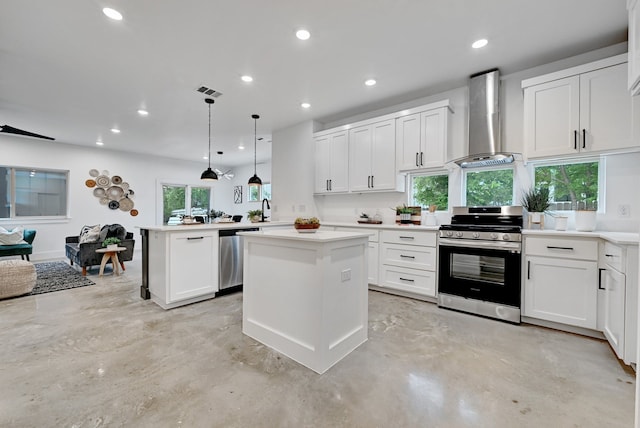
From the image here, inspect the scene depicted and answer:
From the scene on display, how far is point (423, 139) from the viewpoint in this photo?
3.70 meters

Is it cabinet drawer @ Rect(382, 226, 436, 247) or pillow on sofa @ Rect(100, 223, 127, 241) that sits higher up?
cabinet drawer @ Rect(382, 226, 436, 247)

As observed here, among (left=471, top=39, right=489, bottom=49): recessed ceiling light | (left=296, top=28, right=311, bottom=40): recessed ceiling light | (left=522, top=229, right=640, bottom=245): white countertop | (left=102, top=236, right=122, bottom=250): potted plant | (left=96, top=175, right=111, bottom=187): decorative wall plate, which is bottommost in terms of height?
(left=102, top=236, right=122, bottom=250): potted plant

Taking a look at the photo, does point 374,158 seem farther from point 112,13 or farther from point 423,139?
point 112,13

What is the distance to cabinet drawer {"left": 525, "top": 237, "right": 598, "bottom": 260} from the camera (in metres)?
2.44

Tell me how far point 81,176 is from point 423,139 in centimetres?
802

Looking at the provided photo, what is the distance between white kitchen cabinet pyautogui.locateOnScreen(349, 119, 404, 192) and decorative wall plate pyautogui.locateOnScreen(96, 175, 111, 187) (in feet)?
21.8

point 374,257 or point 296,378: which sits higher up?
point 374,257

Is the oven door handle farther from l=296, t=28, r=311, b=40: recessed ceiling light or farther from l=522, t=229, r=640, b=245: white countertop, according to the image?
l=296, t=28, r=311, b=40: recessed ceiling light

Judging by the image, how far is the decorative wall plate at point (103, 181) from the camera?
7.06 meters

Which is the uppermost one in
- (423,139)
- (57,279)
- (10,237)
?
(423,139)

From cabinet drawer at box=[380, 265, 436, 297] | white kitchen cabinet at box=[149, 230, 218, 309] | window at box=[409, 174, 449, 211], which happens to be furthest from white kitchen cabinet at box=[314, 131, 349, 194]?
white kitchen cabinet at box=[149, 230, 218, 309]

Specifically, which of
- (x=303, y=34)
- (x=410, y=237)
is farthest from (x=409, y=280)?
(x=303, y=34)

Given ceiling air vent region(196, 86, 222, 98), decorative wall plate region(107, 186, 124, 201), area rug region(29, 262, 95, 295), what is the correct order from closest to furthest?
1. ceiling air vent region(196, 86, 222, 98)
2. area rug region(29, 262, 95, 295)
3. decorative wall plate region(107, 186, 124, 201)

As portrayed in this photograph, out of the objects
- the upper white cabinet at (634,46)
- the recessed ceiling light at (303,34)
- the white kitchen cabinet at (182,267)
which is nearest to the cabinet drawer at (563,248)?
the upper white cabinet at (634,46)
